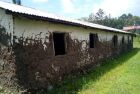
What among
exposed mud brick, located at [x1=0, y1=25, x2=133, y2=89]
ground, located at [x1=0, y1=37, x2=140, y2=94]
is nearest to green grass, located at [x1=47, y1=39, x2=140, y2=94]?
ground, located at [x1=0, y1=37, x2=140, y2=94]

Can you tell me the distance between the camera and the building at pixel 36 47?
7676 mm

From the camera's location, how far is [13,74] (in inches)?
300

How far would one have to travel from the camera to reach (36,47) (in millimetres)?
8648

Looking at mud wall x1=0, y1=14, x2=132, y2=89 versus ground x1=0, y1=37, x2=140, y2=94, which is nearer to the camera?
mud wall x1=0, y1=14, x2=132, y2=89

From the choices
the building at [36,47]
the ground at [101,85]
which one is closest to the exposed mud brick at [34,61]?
the building at [36,47]

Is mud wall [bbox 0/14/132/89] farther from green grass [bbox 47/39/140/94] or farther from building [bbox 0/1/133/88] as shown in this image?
green grass [bbox 47/39/140/94]

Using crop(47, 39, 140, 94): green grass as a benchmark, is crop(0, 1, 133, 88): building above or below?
above

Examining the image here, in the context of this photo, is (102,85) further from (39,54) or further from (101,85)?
(39,54)

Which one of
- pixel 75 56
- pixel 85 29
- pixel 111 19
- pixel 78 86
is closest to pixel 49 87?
pixel 78 86

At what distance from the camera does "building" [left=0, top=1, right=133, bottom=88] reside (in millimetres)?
7676

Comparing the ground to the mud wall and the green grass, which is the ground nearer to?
the green grass

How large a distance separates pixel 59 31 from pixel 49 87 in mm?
2511

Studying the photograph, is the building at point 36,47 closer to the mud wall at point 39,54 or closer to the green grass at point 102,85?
the mud wall at point 39,54

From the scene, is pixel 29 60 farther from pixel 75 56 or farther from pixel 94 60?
pixel 94 60
